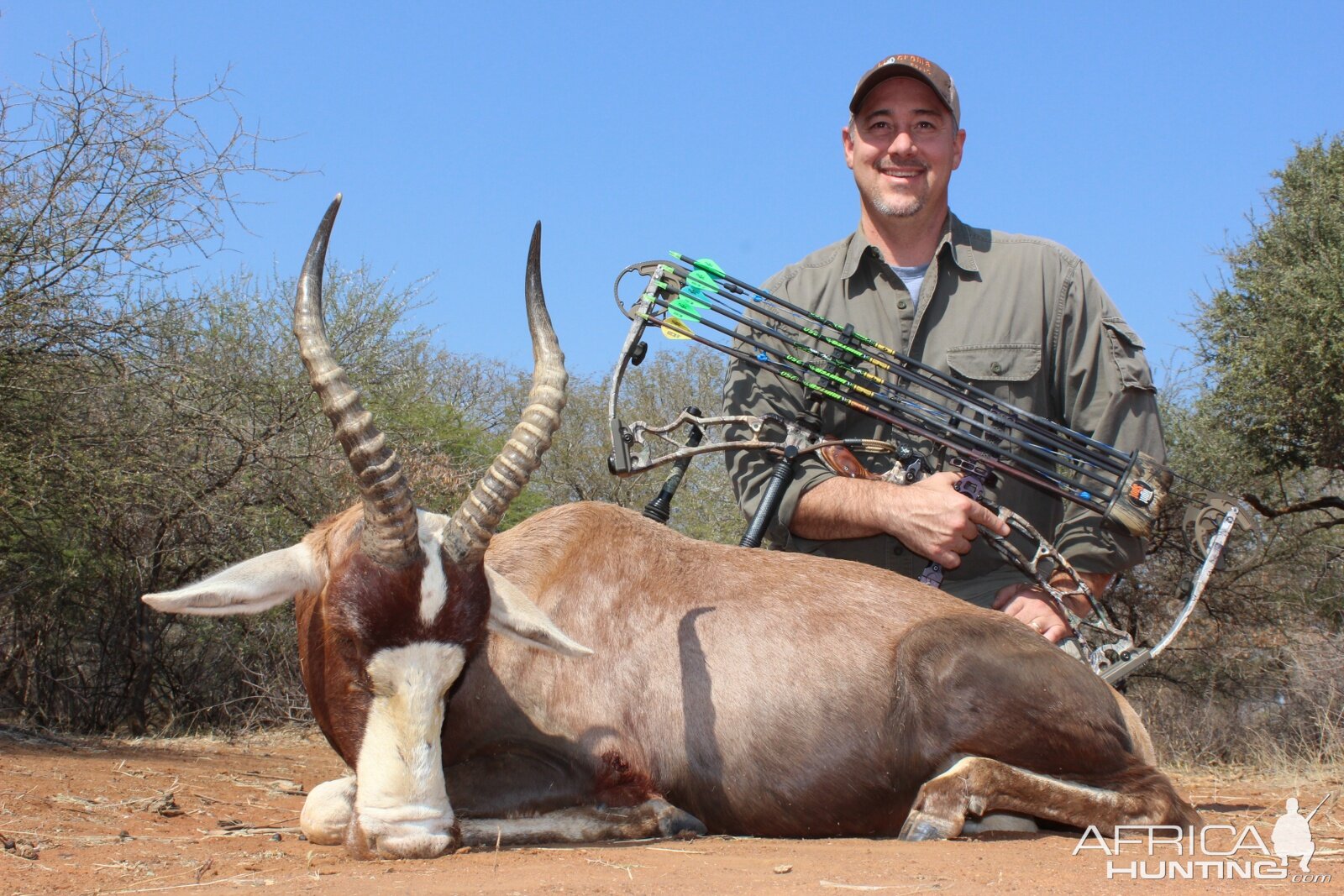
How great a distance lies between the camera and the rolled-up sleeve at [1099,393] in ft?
21.5

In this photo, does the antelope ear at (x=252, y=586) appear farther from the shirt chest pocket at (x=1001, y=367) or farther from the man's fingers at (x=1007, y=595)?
the shirt chest pocket at (x=1001, y=367)

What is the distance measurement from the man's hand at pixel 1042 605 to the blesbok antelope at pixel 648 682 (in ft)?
2.53

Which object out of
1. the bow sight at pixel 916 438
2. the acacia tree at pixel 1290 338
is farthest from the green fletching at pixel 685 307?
the acacia tree at pixel 1290 338

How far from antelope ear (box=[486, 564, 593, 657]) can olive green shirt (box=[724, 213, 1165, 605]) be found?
206 centimetres

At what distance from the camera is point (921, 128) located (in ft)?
24.3

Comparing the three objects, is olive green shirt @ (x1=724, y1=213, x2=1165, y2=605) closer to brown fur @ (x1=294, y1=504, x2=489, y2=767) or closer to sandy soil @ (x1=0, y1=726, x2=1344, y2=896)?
sandy soil @ (x1=0, y1=726, x2=1344, y2=896)

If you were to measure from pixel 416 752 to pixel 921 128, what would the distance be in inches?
190

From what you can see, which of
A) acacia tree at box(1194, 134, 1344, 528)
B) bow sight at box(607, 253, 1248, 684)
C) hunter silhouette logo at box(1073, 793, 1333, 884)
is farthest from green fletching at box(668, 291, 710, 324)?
acacia tree at box(1194, 134, 1344, 528)

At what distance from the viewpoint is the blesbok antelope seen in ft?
15.0

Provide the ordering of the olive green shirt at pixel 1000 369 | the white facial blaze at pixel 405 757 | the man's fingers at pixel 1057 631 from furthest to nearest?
1. the olive green shirt at pixel 1000 369
2. the man's fingers at pixel 1057 631
3. the white facial blaze at pixel 405 757

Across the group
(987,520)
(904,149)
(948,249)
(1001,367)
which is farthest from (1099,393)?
(904,149)

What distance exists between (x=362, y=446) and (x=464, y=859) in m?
1.49

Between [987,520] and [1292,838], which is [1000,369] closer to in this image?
[987,520]

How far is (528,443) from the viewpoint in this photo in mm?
4965
